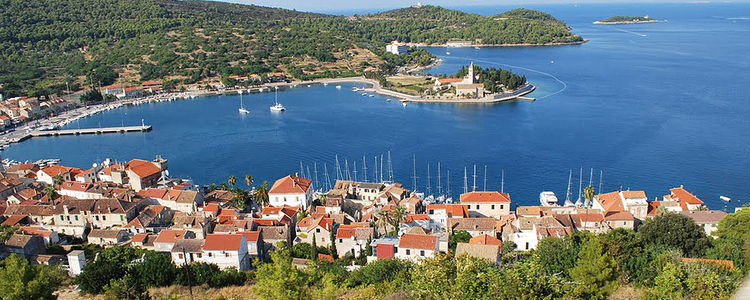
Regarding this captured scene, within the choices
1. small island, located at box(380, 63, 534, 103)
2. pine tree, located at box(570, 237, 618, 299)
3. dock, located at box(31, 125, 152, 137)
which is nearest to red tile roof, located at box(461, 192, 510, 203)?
pine tree, located at box(570, 237, 618, 299)

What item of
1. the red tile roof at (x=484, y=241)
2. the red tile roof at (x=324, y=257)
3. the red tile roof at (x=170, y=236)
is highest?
the red tile roof at (x=170, y=236)

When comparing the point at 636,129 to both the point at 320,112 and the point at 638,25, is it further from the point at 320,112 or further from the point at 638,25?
the point at 638,25

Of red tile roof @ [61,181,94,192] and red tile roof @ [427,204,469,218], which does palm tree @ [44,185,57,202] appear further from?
red tile roof @ [427,204,469,218]

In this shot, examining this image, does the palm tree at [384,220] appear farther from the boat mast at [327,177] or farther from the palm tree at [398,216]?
the boat mast at [327,177]

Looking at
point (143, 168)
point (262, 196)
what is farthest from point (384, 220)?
point (143, 168)

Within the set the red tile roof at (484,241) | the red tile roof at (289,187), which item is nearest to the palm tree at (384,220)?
the red tile roof at (484,241)

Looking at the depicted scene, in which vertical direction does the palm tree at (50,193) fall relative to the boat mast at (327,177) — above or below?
above

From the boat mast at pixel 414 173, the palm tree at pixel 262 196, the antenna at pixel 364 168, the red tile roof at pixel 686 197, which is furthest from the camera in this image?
the antenna at pixel 364 168
